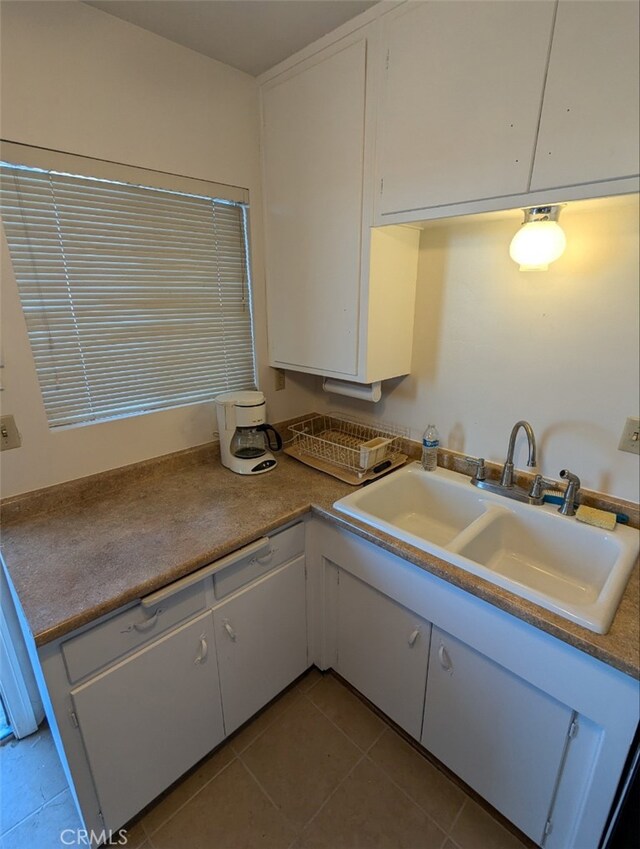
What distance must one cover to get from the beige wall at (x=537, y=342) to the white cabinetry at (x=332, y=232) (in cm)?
14

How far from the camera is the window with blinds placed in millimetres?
1236

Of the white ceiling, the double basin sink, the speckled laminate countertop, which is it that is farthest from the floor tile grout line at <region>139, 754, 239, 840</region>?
the white ceiling

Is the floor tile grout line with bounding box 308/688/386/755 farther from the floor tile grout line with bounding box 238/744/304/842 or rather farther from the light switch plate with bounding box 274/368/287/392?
the light switch plate with bounding box 274/368/287/392

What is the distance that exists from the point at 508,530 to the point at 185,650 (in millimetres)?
1117

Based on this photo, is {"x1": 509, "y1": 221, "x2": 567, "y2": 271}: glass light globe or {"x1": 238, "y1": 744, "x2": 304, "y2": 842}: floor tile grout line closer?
{"x1": 509, "y1": 221, "x2": 567, "y2": 271}: glass light globe

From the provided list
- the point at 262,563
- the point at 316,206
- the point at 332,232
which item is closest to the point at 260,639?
the point at 262,563

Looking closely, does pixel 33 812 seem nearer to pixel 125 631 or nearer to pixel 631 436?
pixel 125 631

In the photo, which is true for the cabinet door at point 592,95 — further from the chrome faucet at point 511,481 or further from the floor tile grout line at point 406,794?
the floor tile grout line at point 406,794

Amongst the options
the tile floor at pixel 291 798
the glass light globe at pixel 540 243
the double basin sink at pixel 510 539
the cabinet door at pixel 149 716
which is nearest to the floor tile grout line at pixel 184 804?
the tile floor at pixel 291 798

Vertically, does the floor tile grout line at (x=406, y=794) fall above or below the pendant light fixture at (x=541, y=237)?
below

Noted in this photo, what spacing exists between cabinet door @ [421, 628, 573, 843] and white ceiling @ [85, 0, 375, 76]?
189cm

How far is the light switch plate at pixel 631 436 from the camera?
118 cm

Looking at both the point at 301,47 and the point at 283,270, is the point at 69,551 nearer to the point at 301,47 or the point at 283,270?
the point at 283,270

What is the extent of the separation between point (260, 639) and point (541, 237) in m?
1.56
